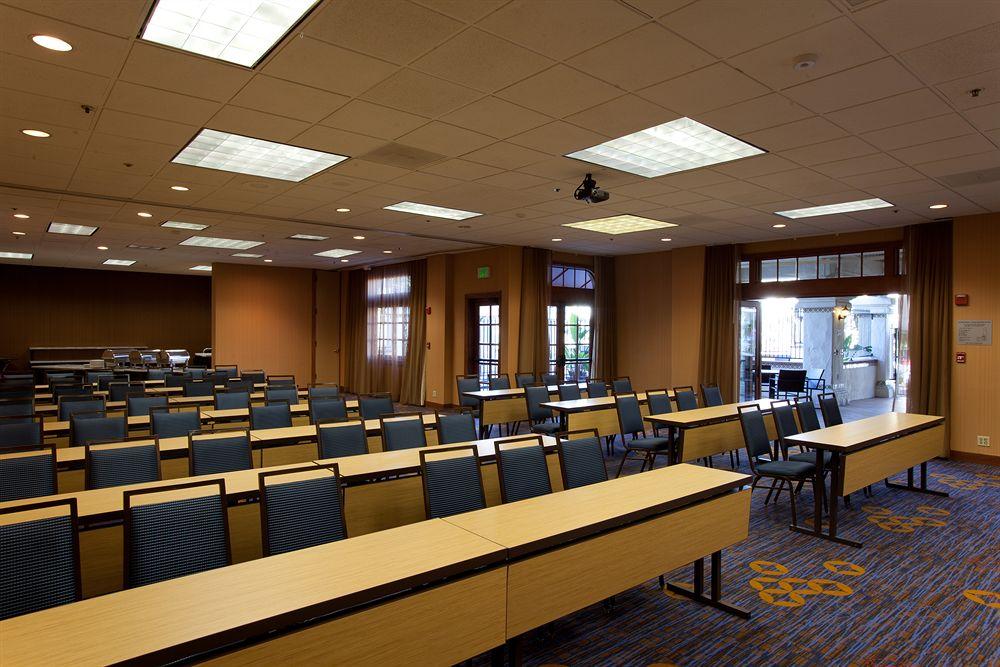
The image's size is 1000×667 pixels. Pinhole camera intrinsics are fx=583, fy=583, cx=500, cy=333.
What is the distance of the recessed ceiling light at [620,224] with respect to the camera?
8391 millimetres

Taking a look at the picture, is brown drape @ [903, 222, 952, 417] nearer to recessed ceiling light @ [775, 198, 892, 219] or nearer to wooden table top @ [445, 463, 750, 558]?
recessed ceiling light @ [775, 198, 892, 219]

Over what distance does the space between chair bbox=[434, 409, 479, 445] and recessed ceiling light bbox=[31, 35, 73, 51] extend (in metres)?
3.33

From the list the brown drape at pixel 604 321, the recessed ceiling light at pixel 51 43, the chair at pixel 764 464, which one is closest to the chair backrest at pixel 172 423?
the recessed ceiling light at pixel 51 43

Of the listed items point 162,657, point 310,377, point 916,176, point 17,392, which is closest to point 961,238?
point 916,176

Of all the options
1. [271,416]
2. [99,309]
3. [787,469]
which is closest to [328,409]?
[271,416]

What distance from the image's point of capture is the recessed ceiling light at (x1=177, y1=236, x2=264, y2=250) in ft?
35.3

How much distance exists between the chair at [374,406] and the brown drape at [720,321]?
658cm

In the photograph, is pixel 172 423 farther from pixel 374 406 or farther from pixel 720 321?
pixel 720 321

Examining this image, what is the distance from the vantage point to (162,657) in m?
1.63

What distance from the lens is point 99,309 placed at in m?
18.3

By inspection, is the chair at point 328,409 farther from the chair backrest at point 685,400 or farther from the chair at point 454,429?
the chair backrest at point 685,400

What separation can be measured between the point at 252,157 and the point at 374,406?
9.10 ft

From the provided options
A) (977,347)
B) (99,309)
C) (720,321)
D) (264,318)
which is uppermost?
(99,309)

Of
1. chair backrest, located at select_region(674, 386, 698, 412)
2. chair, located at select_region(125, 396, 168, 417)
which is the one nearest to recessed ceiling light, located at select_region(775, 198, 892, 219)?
chair backrest, located at select_region(674, 386, 698, 412)
